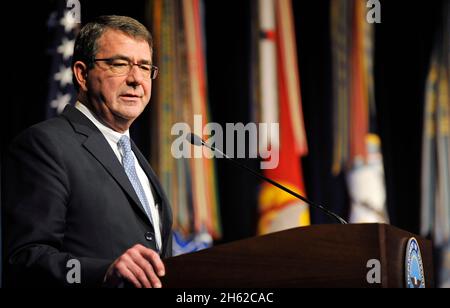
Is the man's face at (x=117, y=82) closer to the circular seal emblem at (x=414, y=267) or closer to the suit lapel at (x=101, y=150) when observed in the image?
the suit lapel at (x=101, y=150)

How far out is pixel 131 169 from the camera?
2141mm

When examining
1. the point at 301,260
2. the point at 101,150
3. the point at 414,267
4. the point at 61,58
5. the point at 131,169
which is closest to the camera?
the point at 301,260

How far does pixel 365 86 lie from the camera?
4023mm

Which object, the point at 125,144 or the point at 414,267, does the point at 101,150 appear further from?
the point at 414,267

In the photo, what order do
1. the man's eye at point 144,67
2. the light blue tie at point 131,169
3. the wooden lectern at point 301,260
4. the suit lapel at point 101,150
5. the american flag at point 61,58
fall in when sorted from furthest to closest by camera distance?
the american flag at point 61,58 < the man's eye at point 144,67 < the light blue tie at point 131,169 < the suit lapel at point 101,150 < the wooden lectern at point 301,260

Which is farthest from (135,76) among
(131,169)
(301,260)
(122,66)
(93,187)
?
(301,260)

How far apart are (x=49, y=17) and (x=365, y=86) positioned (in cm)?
176

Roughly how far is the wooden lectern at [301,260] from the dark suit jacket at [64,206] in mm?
239

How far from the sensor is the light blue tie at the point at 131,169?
2.10m

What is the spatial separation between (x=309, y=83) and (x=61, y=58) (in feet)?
4.46

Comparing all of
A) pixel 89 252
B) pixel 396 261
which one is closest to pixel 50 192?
pixel 89 252

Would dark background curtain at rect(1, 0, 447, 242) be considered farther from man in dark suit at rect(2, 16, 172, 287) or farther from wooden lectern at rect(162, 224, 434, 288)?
wooden lectern at rect(162, 224, 434, 288)

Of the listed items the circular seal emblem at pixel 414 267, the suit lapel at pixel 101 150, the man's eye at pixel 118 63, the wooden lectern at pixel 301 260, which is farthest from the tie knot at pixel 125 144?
the circular seal emblem at pixel 414 267
